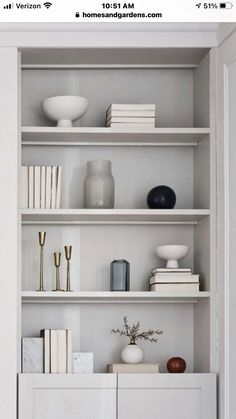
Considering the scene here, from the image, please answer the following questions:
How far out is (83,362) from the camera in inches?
120

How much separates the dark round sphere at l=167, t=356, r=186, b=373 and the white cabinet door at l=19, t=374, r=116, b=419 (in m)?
0.27

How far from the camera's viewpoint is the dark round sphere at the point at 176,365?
307 centimetres

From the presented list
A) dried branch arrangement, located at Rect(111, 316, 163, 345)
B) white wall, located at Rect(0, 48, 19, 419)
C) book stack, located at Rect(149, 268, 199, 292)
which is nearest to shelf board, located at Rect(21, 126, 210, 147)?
white wall, located at Rect(0, 48, 19, 419)

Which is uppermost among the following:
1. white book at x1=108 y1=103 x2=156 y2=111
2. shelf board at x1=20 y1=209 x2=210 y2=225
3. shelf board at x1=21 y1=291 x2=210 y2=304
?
white book at x1=108 y1=103 x2=156 y2=111

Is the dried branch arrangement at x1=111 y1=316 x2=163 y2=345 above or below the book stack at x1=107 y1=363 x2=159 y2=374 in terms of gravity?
above

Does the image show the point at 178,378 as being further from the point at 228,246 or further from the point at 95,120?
the point at 95,120

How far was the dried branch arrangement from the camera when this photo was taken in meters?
3.18

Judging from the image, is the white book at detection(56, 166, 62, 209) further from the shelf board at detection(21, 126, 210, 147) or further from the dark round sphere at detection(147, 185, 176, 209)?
the dark round sphere at detection(147, 185, 176, 209)

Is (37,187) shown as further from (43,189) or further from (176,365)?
(176,365)

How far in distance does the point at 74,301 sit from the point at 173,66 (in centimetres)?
120
